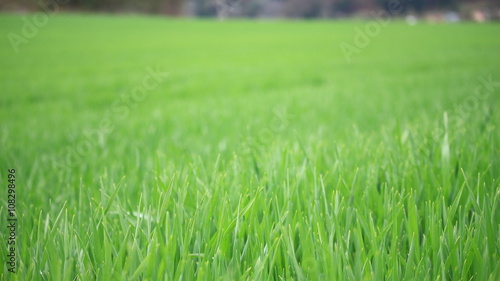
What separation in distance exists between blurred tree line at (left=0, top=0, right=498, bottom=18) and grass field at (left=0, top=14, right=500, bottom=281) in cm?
2419

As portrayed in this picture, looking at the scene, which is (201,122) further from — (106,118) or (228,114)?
(106,118)

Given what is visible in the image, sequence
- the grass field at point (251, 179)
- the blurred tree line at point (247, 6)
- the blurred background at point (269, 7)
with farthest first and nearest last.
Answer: the blurred tree line at point (247, 6)
the blurred background at point (269, 7)
the grass field at point (251, 179)

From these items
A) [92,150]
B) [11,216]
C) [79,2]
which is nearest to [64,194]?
[11,216]

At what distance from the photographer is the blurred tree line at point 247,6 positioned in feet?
111

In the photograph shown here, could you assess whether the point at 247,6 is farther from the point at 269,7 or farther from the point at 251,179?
the point at 251,179

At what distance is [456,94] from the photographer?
498 centimetres

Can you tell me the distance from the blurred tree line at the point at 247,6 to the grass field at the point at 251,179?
24193 millimetres

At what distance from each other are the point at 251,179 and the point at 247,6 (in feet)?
170

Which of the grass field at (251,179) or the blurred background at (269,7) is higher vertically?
the blurred background at (269,7)

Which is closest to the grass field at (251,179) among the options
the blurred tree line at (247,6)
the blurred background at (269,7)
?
the blurred tree line at (247,6)

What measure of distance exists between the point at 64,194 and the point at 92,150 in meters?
1.21

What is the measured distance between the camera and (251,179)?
3.67 feet

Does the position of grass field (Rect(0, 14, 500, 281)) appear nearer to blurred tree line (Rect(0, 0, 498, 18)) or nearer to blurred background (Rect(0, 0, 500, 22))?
blurred tree line (Rect(0, 0, 498, 18))

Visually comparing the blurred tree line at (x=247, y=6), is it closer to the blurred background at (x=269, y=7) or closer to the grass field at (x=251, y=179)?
the blurred background at (x=269, y=7)
